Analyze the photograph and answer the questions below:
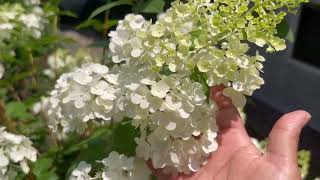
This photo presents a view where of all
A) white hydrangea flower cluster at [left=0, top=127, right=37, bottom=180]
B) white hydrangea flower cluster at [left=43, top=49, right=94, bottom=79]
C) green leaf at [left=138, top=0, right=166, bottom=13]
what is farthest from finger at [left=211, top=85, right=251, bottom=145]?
white hydrangea flower cluster at [left=43, top=49, right=94, bottom=79]

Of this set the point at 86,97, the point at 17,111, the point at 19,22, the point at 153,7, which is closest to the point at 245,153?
the point at 86,97

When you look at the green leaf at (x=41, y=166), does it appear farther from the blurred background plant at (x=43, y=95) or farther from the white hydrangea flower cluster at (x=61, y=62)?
the white hydrangea flower cluster at (x=61, y=62)

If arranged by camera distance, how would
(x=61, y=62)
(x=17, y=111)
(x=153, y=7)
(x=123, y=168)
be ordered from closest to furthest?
(x=123, y=168), (x=153, y=7), (x=17, y=111), (x=61, y=62)

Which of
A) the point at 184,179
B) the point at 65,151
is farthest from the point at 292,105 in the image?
the point at 184,179

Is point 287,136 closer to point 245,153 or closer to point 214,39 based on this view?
point 245,153

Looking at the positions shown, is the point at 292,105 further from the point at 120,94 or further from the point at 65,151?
the point at 120,94

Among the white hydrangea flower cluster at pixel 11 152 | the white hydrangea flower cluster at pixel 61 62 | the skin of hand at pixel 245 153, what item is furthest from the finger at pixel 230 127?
Result: the white hydrangea flower cluster at pixel 61 62
